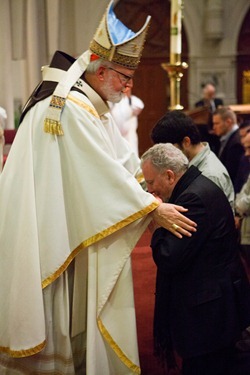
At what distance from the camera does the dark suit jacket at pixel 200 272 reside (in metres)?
2.40

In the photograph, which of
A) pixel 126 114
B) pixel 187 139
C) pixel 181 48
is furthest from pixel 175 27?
pixel 181 48

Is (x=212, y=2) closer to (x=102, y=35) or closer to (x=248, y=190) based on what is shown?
(x=248, y=190)

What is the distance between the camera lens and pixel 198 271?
96.0 inches

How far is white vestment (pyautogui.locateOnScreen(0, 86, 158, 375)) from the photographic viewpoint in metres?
2.54

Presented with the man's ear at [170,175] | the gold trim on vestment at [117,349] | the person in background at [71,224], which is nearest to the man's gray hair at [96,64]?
the person in background at [71,224]

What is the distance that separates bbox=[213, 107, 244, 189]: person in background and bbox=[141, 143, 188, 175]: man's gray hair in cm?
268

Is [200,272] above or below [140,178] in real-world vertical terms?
below

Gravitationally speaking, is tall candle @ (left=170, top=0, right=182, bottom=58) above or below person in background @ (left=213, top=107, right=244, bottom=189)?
above

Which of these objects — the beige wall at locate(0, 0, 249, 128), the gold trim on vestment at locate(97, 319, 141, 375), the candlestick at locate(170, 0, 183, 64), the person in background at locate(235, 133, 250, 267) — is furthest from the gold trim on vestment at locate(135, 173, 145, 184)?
the beige wall at locate(0, 0, 249, 128)

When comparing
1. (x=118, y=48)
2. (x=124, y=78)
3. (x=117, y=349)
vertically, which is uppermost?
(x=118, y=48)

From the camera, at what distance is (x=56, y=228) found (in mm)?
2559

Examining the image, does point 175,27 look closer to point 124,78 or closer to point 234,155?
point 234,155

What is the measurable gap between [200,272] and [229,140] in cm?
311

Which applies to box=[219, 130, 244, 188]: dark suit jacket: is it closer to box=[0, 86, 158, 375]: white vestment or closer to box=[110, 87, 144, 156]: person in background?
box=[110, 87, 144, 156]: person in background
